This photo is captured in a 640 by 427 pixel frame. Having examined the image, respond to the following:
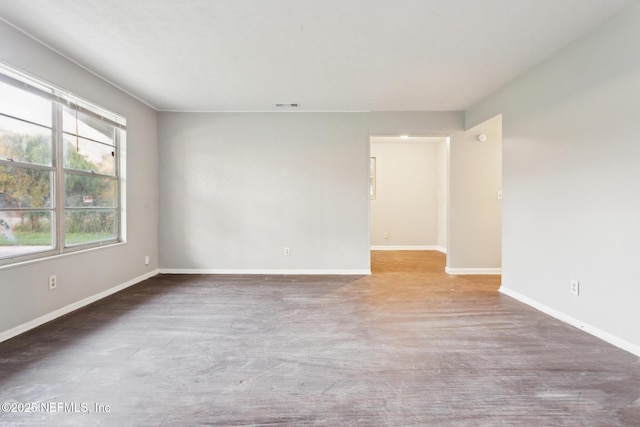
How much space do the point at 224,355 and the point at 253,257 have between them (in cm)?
241

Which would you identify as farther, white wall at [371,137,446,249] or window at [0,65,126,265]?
white wall at [371,137,446,249]

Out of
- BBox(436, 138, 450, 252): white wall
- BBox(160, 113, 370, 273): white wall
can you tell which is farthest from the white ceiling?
BBox(436, 138, 450, 252): white wall

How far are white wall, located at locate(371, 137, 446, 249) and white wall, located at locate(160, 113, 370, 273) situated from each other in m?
2.63

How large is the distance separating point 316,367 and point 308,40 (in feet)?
8.85

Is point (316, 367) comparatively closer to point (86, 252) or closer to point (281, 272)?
point (281, 272)

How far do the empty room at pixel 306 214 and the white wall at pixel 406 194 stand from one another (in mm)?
2434

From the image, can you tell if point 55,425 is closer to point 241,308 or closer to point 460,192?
point 241,308

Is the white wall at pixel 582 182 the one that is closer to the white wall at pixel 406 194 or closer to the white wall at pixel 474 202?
the white wall at pixel 474 202

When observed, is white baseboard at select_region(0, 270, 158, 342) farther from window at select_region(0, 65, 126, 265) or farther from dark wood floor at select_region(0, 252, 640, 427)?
window at select_region(0, 65, 126, 265)

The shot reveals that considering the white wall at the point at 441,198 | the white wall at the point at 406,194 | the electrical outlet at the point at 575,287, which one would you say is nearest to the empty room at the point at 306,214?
the electrical outlet at the point at 575,287

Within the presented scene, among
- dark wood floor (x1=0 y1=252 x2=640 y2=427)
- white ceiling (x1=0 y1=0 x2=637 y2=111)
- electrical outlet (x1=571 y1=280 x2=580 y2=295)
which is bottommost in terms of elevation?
dark wood floor (x1=0 y1=252 x2=640 y2=427)

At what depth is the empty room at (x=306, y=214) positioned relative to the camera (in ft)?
5.46

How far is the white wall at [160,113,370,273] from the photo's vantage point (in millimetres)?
4301

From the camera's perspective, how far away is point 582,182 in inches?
93.6
